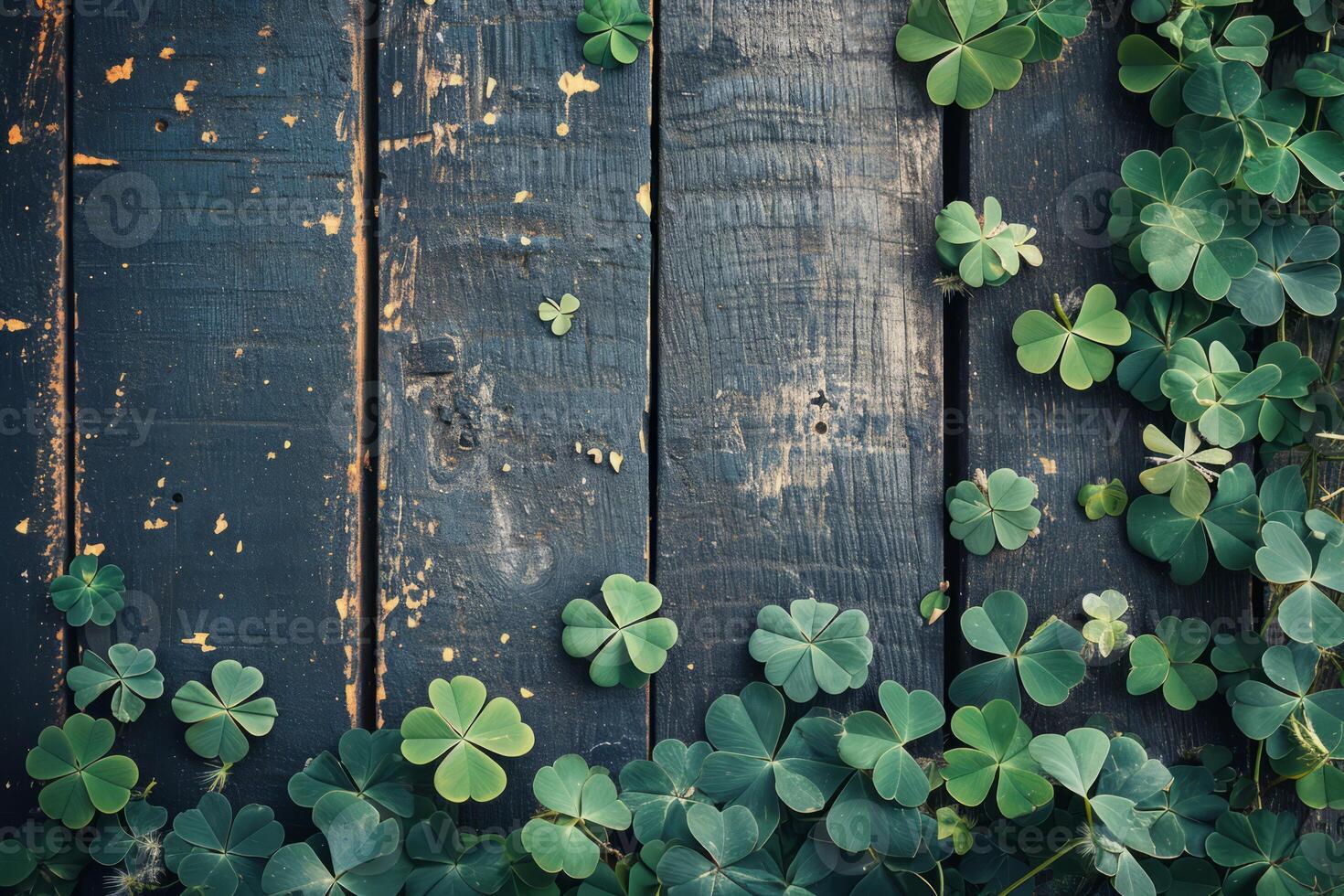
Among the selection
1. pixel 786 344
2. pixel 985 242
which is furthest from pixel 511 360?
pixel 985 242

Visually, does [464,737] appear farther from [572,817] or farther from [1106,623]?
[1106,623]

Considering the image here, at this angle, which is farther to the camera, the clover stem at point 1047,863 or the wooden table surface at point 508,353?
the wooden table surface at point 508,353

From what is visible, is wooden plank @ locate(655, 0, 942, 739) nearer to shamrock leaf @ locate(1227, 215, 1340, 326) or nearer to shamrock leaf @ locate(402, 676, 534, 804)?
shamrock leaf @ locate(402, 676, 534, 804)

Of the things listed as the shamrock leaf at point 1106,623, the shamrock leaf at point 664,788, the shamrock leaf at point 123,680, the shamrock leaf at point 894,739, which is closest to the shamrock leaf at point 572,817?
the shamrock leaf at point 664,788

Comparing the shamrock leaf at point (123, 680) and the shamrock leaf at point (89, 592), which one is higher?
the shamrock leaf at point (89, 592)

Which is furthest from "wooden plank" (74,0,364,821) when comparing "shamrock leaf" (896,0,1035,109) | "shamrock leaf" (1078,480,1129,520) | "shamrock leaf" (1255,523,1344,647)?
"shamrock leaf" (1255,523,1344,647)

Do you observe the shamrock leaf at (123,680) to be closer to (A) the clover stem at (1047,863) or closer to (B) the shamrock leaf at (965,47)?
(A) the clover stem at (1047,863)

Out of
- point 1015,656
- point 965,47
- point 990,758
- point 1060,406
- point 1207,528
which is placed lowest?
point 990,758
